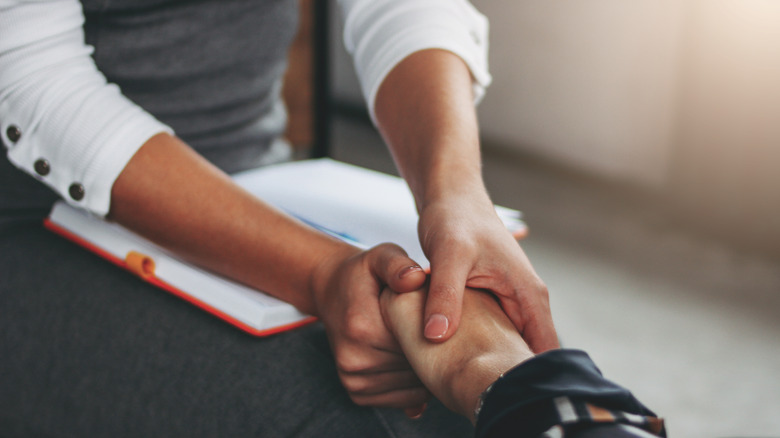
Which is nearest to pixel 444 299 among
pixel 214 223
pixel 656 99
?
pixel 214 223

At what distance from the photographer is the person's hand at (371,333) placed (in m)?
0.50

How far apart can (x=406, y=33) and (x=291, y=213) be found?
9.3 inches

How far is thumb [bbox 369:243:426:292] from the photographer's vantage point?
491 mm

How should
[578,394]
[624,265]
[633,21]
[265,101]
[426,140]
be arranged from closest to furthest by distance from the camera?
[578,394], [426,140], [265,101], [624,265], [633,21]

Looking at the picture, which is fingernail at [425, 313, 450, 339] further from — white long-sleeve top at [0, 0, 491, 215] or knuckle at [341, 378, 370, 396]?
white long-sleeve top at [0, 0, 491, 215]

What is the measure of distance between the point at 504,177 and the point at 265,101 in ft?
5.55

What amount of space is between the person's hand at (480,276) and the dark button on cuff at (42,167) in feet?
1.15

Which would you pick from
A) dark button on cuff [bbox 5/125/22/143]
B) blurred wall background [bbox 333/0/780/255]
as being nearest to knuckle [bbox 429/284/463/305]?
dark button on cuff [bbox 5/125/22/143]

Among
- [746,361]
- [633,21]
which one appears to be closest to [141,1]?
[746,361]

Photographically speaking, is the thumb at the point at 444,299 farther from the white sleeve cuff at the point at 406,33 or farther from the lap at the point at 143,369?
the white sleeve cuff at the point at 406,33

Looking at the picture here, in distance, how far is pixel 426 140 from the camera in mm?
673

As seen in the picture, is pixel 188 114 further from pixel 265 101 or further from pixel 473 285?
pixel 473 285

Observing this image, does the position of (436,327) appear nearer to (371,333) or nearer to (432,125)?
(371,333)

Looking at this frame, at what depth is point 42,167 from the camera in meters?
0.62
